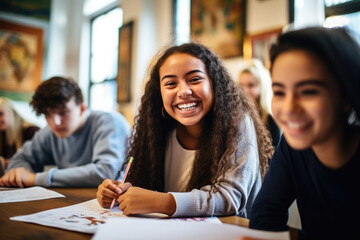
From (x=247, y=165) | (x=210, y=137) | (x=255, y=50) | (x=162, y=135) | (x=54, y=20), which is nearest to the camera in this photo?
(x=247, y=165)

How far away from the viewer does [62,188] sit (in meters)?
1.50

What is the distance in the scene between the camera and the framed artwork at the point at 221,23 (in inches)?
150

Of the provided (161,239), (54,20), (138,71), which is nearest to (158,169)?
(161,239)

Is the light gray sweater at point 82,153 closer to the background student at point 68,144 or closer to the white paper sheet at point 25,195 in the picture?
the background student at point 68,144

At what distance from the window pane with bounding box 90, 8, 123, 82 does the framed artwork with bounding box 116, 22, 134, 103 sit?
2.10ft

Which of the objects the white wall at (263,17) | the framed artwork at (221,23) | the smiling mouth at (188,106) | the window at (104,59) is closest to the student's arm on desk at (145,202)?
the smiling mouth at (188,106)

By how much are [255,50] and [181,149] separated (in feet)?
8.41

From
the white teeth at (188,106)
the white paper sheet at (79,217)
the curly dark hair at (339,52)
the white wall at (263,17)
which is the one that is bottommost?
the white paper sheet at (79,217)

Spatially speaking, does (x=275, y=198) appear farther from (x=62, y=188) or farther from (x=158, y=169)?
(x=62, y=188)

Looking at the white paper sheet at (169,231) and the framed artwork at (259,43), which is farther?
the framed artwork at (259,43)

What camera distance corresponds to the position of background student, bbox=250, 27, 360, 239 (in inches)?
25.1

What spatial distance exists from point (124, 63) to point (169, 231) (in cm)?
508

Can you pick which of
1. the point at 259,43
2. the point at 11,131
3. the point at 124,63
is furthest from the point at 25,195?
the point at 124,63

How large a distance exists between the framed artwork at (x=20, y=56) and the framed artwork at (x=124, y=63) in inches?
90.2
